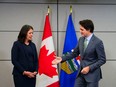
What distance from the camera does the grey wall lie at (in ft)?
13.5

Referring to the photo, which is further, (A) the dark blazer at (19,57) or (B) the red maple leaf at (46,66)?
(B) the red maple leaf at (46,66)

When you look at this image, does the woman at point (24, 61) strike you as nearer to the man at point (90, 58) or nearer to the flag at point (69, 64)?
the man at point (90, 58)

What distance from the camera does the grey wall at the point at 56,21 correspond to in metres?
4.13

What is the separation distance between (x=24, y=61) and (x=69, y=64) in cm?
97

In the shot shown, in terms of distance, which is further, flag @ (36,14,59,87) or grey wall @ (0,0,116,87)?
grey wall @ (0,0,116,87)

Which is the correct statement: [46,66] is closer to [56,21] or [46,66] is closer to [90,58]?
[56,21]

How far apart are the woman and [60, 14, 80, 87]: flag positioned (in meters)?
0.76

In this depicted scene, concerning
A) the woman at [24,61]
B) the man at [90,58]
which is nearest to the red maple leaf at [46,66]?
the woman at [24,61]

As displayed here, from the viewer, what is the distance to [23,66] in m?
3.27

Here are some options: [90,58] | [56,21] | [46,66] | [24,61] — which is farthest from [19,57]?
[56,21]

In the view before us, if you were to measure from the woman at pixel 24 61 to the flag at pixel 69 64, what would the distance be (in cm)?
76

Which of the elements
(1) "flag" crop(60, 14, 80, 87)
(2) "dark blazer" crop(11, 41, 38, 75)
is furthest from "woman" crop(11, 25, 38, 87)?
(1) "flag" crop(60, 14, 80, 87)

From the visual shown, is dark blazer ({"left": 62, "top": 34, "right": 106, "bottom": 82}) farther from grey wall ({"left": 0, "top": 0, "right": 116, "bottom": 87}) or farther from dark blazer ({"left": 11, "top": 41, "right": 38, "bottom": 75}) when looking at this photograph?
grey wall ({"left": 0, "top": 0, "right": 116, "bottom": 87})

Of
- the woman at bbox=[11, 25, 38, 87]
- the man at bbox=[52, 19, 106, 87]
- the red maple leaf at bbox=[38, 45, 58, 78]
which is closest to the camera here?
the man at bbox=[52, 19, 106, 87]
